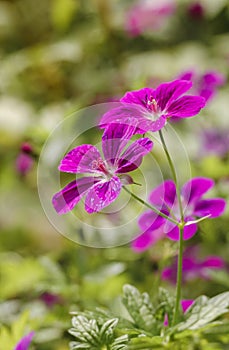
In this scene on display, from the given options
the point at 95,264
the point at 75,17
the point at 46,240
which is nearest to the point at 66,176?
the point at 46,240

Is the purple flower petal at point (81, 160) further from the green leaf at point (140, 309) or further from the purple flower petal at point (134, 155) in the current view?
the green leaf at point (140, 309)

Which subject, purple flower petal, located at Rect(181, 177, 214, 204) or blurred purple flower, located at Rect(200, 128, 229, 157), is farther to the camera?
blurred purple flower, located at Rect(200, 128, 229, 157)

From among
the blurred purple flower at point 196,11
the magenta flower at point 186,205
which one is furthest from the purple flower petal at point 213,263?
the blurred purple flower at point 196,11

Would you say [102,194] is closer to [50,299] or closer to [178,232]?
[178,232]

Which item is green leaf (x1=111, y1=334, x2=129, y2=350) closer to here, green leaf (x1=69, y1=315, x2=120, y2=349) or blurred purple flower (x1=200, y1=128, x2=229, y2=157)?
green leaf (x1=69, y1=315, x2=120, y2=349)

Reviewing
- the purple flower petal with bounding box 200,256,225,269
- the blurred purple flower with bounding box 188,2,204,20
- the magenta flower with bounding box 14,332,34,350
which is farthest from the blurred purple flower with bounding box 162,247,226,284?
the blurred purple flower with bounding box 188,2,204,20

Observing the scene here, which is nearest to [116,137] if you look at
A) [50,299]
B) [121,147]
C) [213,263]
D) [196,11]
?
[121,147]

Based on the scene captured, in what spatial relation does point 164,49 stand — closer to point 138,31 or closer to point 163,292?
point 138,31
